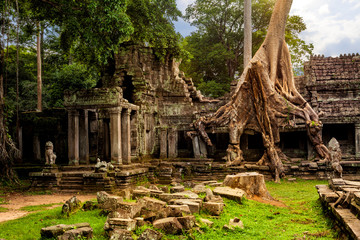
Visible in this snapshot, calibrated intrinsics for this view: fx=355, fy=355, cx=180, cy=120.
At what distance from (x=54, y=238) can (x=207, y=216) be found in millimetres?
3178

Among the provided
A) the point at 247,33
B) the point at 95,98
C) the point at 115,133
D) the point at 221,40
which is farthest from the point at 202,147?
the point at 221,40

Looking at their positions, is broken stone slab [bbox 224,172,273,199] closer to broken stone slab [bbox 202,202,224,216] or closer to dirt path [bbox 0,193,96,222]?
broken stone slab [bbox 202,202,224,216]

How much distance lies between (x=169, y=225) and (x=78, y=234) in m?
1.61

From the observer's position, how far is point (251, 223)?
741 cm

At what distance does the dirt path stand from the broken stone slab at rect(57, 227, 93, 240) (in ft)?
13.3

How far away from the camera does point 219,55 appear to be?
32.7 meters

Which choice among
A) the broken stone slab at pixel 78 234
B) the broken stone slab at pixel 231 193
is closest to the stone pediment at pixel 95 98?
the broken stone slab at pixel 231 193

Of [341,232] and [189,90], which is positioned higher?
[189,90]

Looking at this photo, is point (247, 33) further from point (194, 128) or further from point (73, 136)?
point (73, 136)

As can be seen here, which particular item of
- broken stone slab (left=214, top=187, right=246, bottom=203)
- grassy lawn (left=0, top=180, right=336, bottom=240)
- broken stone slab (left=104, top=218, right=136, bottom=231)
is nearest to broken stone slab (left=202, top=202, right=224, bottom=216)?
grassy lawn (left=0, top=180, right=336, bottom=240)

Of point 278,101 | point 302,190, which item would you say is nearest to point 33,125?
point 278,101

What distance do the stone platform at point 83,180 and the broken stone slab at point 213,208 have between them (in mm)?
6656

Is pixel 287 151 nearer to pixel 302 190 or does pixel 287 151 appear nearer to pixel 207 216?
pixel 302 190

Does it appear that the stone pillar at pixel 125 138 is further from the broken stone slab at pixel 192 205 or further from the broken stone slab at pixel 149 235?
the broken stone slab at pixel 149 235
